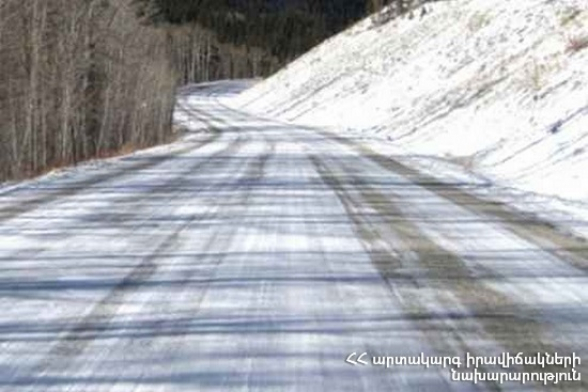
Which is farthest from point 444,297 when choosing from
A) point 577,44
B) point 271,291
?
point 577,44

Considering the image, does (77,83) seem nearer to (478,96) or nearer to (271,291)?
(478,96)

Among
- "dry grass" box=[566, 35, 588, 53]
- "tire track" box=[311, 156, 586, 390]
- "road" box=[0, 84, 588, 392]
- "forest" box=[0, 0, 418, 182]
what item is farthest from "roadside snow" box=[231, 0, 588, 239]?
"forest" box=[0, 0, 418, 182]

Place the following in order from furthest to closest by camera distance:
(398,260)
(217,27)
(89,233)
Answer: (217,27), (89,233), (398,260)

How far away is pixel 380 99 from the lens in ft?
144

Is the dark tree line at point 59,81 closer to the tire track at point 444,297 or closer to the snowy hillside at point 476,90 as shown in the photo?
the snowy hillside at point 476,90

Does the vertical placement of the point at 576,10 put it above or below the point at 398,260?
above

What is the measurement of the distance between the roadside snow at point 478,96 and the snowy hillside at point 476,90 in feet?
0.22

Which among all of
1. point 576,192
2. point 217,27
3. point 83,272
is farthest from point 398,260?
point 217,27

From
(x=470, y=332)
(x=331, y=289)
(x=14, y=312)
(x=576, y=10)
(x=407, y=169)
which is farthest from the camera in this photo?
(x=576, y=10)

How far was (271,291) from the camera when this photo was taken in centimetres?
668

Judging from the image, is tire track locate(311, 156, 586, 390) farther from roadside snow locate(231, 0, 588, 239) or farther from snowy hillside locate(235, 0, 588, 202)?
snowy hillside locate(235, 0, 588, 202)

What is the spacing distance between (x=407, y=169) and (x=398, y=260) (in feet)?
35.1

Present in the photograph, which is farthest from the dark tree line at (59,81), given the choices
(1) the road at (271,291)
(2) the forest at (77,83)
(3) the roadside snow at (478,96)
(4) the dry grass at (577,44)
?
(1) the road at (271,291)

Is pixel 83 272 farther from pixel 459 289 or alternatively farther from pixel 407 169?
pixel 407 169
